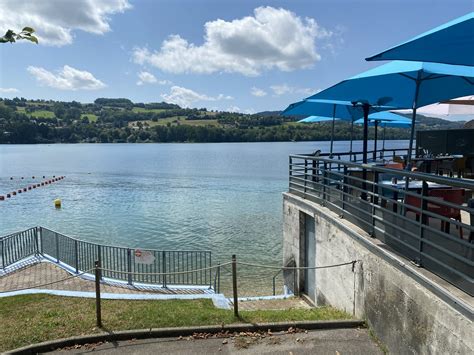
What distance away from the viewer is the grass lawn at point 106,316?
633 cm

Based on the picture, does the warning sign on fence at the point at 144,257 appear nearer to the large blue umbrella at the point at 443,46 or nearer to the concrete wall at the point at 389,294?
the concrete wall at the point at 389,294

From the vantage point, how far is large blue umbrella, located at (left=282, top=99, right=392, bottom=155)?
38.7 feet

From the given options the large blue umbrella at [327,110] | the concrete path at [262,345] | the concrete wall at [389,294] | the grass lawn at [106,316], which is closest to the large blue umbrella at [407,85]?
the concrete wall at [389,294]

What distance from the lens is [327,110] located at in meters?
13.2

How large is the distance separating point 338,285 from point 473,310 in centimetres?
386

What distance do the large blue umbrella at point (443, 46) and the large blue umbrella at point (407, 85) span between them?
1.96 metres

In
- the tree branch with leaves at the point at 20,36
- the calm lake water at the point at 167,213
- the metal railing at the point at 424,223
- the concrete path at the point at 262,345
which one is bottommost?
the calm lake water at the point at 167,213

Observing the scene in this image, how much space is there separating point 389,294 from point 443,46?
10.8 ft

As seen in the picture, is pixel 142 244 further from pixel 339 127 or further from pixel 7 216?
pixel 339 127

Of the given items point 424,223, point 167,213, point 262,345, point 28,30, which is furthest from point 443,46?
point 167,213

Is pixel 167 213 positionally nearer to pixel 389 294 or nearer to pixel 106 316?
pixel 106 316

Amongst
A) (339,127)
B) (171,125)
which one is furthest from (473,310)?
(171,125)

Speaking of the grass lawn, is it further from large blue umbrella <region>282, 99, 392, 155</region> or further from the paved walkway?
large blue umbrella <region>282, 99, 392, 155</region>

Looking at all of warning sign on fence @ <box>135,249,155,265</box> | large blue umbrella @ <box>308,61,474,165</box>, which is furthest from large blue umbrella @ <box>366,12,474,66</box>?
warning sign on fence @ <box>135,249,155,265</box>
